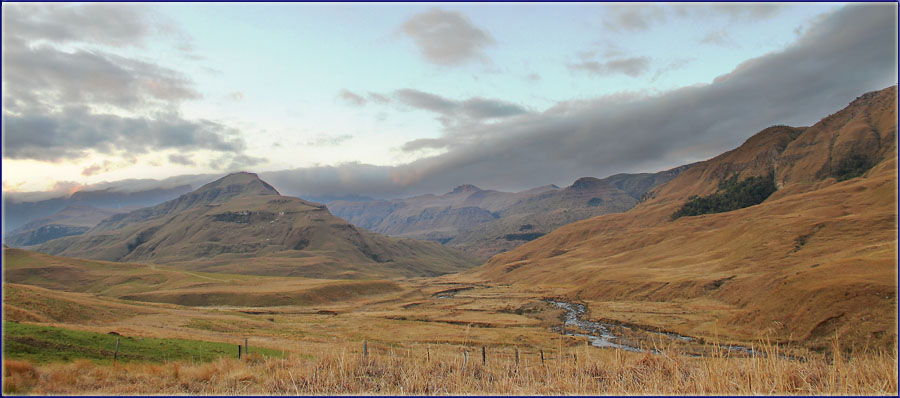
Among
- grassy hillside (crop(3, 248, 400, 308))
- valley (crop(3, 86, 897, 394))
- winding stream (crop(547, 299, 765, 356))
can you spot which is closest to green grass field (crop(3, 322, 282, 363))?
valley (crop(3, 86, 897, 394))

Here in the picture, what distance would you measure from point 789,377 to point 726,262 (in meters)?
100

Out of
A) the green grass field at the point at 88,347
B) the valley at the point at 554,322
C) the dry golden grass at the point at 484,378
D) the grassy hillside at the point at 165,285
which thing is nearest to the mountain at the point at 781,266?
the valley at the point at 554,322

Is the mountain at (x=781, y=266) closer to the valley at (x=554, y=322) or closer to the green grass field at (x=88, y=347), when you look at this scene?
the valley at (x=554, y=322)

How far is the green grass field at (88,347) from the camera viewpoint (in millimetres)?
21109

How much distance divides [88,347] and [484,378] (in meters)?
23.9

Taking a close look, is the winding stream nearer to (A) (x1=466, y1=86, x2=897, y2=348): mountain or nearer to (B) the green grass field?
Answer: (A) (x1=466, y1=86, x2=897, y2=348): mountain

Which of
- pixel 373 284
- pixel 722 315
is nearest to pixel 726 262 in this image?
pixel 722 315

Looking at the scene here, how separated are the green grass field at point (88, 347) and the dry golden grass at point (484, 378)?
21.4 feet

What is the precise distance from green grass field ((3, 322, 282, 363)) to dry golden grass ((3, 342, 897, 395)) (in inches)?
257

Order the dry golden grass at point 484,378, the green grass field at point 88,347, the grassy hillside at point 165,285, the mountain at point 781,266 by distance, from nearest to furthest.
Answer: the dry golden grass at point 484,378 < the green grass field at point 88,347 < the mountain at point 781,266 < the grassy hillside at point 165,285

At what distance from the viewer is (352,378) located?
13430 millimetres

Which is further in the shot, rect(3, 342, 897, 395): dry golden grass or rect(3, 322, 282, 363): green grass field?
rect(3, 322, 282, 363): green grass field

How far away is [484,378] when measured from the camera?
13852 mm

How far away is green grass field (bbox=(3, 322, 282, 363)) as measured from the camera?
2111 centimetres
